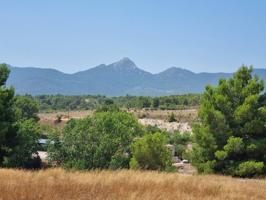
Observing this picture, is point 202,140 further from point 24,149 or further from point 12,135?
point 12,135

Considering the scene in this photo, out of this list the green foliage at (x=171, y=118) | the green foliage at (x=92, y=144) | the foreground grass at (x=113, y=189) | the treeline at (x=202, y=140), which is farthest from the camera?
the green foliage at (x=171, y=118)

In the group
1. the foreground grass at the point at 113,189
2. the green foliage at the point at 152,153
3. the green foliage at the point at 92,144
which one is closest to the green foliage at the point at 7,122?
the green foliage at the point at 92,144

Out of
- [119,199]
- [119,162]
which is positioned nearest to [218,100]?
[119,162]

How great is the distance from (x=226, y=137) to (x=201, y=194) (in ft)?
55.5

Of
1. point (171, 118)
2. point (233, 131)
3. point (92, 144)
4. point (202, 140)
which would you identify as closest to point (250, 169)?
point (233, 131)

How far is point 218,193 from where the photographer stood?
11203mm

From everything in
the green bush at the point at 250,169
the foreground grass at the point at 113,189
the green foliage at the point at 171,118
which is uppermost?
the foreground grass at the point at 113,189

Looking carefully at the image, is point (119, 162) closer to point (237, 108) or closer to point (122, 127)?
point (122, 127)

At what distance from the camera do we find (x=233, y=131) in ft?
89.8

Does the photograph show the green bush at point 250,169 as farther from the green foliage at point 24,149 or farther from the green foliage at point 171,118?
the green foliage at point 171,118

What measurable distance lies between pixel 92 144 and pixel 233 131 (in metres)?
7.85

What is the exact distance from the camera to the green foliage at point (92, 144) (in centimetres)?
2777

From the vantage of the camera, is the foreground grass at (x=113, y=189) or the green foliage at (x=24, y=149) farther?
the green foliage at (x=24, y=149)

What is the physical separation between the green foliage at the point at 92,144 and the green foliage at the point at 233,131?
4.50m
